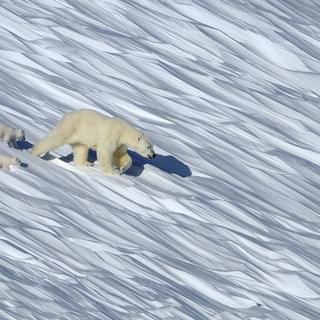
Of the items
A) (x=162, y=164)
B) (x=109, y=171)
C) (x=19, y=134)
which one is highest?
(x=19, y=134)

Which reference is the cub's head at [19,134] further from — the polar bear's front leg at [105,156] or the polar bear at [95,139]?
the polar bear's front leg at [105,156]

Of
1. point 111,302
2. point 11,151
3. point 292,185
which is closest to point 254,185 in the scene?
point 292,185

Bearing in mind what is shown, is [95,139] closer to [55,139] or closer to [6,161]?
[55,139]

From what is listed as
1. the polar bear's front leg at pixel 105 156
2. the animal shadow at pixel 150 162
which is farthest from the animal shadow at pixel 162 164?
the polar bear's front leg at pixel 105 156

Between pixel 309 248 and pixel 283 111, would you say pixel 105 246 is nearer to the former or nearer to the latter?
pixel 309 248

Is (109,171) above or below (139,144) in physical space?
below

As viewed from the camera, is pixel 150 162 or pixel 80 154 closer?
pixel 80 154

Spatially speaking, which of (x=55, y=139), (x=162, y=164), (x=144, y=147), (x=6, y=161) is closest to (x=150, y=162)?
(x=162, y=164)
